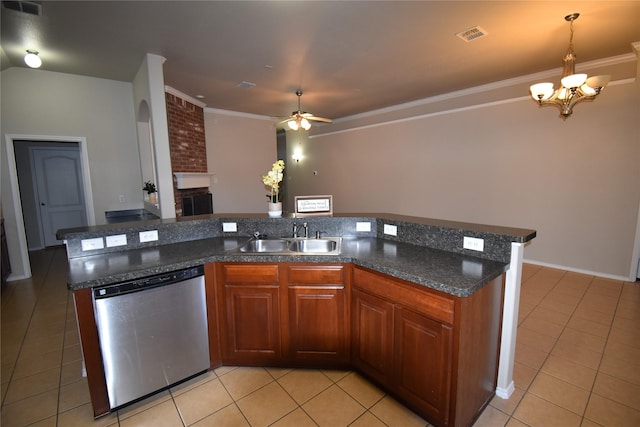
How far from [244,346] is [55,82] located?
4.64 meters

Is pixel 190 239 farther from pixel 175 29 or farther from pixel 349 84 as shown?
pixel 349 84

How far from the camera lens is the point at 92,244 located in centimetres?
210

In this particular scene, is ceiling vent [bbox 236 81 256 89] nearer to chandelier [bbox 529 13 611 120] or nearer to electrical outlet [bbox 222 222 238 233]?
electrical outlet [bbox 222 222 238 233]

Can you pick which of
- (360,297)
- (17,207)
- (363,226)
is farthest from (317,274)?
(17,207)

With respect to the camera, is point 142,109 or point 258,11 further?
point 142,109

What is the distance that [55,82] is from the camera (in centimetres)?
403

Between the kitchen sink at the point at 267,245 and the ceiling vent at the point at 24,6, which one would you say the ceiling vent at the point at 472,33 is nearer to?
the kitchen sink at the point at 267,245

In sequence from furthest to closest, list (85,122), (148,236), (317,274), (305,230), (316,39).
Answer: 1. (85,122)
2. (316,39)
3. (305,230)
4. (148,236)
5. (317,274)

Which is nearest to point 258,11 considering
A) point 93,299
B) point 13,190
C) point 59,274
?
point 93,299

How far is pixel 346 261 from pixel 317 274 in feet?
0.75

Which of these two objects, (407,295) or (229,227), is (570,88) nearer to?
(407,295)

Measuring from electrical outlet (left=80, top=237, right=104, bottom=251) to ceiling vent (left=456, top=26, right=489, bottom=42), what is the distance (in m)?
3.77

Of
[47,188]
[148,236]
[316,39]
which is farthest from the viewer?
[47,188]

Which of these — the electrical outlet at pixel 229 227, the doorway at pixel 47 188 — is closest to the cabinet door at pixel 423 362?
the electrical outlet at pixel 229 227
